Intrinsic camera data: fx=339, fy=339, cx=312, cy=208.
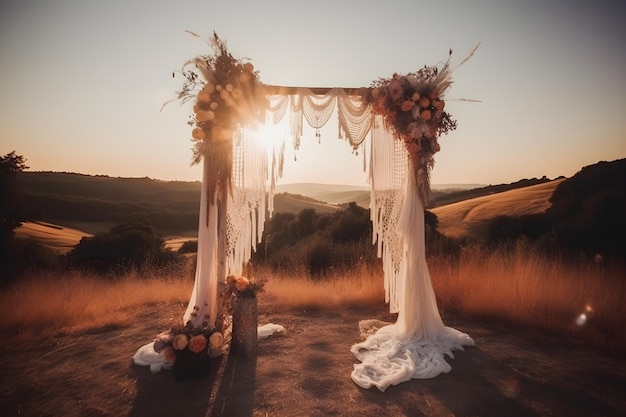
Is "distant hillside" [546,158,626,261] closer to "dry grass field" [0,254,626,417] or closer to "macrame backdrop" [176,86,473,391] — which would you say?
"dry grass field" [0,254,626,417]

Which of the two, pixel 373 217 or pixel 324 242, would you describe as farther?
pixel 324 242

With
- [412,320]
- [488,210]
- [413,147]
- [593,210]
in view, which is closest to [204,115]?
[413,147]

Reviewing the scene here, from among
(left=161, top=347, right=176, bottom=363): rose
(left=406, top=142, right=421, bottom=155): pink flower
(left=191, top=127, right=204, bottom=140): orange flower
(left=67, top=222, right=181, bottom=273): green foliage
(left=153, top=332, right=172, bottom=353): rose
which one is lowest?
(left=67, top=222, right=181, bottom=273): green foliage

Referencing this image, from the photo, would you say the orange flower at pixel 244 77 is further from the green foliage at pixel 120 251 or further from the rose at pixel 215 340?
the green foliage at pixel 120 251

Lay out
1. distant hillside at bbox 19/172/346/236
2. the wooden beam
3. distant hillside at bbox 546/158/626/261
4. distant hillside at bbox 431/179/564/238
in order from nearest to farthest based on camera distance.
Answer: the wooden beam, distant hillside at bbox 546/158/626/261, distant hillside at bbox 431/179/564/238, distant hillside at bbox 19/172/346/236

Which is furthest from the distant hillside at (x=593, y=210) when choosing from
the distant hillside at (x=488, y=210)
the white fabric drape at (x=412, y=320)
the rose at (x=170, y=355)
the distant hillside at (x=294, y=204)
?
the distant hillside at (x=294, y=204)

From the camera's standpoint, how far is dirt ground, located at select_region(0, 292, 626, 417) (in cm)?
293

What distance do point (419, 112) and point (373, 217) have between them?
61.6 inches

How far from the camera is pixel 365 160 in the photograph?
477 cm

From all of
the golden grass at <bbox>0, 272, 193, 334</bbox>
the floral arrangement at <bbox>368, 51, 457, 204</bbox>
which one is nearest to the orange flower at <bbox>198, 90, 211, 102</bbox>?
the floral arrangement at <bbox>368, 51, 457, 204</bbox>

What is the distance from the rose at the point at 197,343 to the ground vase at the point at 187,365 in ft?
0.19

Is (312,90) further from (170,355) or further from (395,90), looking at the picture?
(170,355)

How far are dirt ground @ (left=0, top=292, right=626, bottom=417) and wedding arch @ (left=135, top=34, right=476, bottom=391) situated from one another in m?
0.40

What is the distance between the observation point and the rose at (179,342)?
3420mm
